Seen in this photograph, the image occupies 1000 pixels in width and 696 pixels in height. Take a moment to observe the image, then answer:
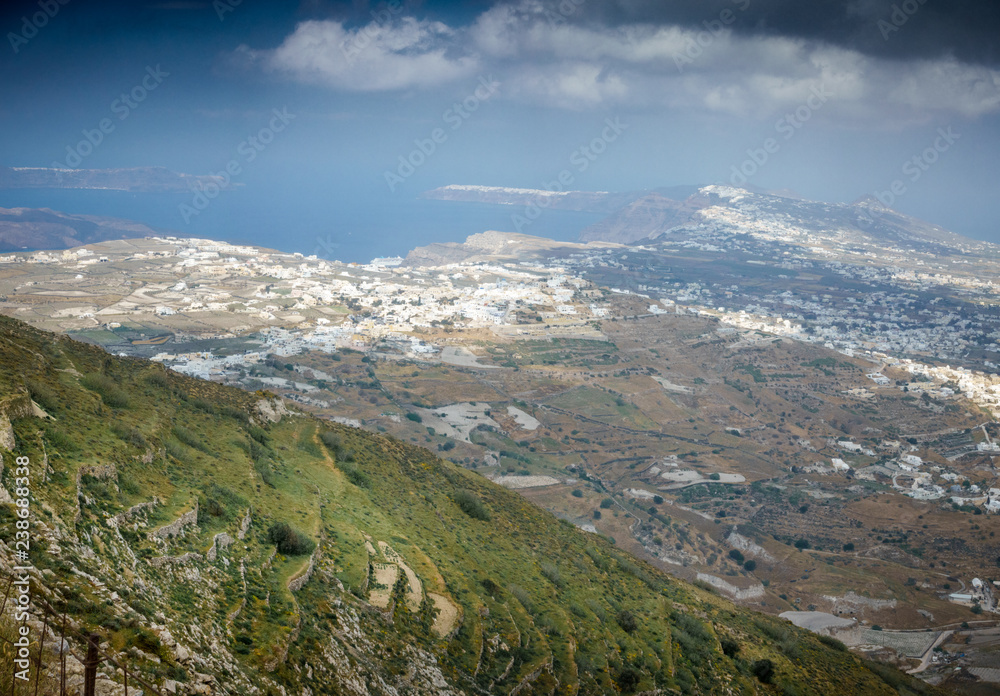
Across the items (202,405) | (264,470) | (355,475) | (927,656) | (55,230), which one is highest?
(202,405)

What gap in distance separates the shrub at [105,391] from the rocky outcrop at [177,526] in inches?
173

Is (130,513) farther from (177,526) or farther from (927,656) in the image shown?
(927,656)

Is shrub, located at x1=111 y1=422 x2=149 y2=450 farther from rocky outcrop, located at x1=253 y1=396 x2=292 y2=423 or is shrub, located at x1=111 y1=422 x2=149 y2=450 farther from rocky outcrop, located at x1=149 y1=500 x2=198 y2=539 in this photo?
rocky outcrop, located at x1=253 y1=396 x2=292 y2=423

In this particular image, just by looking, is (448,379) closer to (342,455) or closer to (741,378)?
(741,378)

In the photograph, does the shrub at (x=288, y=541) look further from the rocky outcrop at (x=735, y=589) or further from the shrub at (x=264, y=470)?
the rocky outcrop at (x=735, y=589)

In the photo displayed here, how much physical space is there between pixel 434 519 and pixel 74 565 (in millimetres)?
11175

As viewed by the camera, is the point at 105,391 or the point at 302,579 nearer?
the point at 302,579

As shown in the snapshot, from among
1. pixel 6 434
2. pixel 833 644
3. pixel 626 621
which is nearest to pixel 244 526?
pixel 6 434

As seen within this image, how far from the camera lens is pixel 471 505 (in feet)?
63.2

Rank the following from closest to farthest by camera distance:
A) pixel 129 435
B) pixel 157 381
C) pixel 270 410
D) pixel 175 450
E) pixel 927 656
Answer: pixel 129 435 → pixel 175 450 → pixel 157 381 → pixel 270 410 → pixel 927 656

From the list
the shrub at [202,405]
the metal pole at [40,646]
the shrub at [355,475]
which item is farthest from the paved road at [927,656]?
the metal pole at [40,646]

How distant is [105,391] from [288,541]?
18.6 feet

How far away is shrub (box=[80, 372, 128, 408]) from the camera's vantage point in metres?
12.3

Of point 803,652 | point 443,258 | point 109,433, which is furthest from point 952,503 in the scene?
point 443,258
